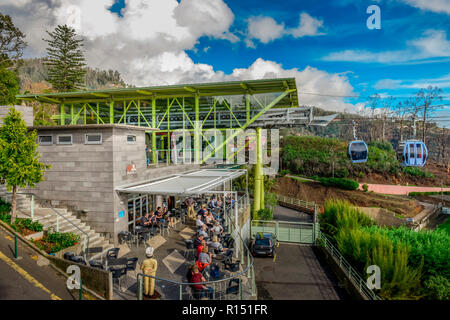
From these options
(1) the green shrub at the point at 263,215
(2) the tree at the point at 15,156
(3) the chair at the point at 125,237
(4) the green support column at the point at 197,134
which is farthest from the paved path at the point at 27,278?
(1) the green shrub at the point at 263,215

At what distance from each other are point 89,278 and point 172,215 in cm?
745

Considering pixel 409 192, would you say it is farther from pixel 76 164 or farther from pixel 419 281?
pixel 76 164

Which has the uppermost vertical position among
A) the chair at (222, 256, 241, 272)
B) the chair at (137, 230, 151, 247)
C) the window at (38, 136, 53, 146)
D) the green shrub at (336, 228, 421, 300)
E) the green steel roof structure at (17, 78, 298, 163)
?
the green steel roof structure at (17, 78, 298, 163)

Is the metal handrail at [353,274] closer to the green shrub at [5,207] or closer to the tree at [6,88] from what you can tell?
the green shrub at [5,207]

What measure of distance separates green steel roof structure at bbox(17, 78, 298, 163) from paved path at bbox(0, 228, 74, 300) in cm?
1234

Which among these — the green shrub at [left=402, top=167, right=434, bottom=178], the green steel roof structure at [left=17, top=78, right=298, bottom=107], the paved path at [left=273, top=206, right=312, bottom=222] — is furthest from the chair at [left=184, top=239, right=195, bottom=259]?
the green shrub at [left=402, top=167, right=434, bottom=178]

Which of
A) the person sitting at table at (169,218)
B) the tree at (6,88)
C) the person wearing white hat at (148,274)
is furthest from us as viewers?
the tree at (6,88)

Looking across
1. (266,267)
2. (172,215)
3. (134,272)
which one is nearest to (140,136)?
(172,215)

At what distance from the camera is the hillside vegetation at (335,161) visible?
4756 cm

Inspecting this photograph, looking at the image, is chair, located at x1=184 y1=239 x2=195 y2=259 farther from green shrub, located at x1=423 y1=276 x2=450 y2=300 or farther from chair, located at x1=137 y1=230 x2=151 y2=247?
green shrub, located at x1=423 y1=276 x2=450 y2=300

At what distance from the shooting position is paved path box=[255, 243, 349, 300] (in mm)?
11039

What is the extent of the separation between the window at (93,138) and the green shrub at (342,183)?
38839mm

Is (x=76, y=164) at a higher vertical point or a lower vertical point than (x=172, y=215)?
higher

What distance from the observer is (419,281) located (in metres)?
11.2
